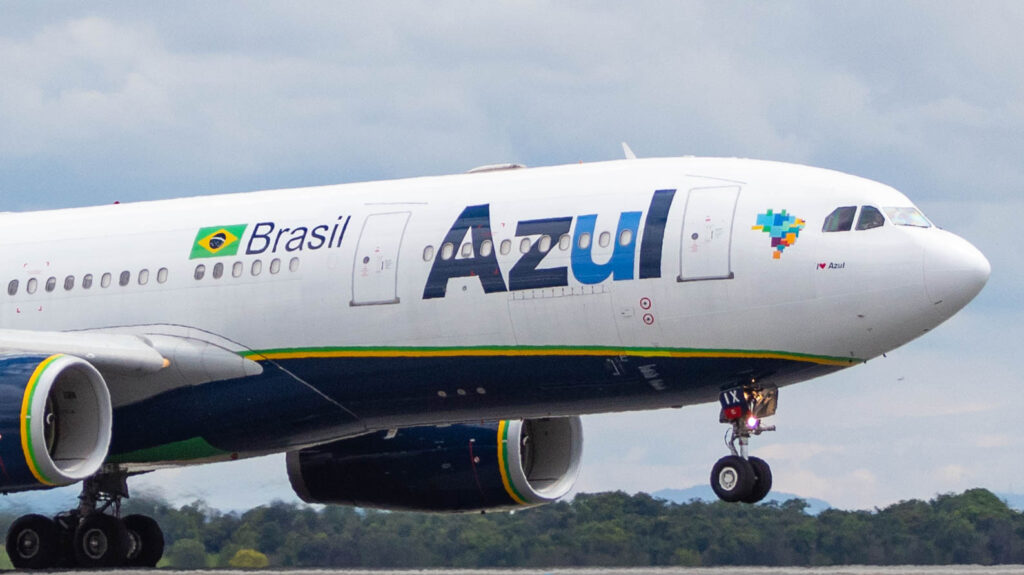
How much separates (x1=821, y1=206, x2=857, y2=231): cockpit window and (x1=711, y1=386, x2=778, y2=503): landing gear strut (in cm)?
187

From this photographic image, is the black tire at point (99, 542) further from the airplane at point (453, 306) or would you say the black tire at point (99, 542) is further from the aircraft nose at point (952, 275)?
the aircraft nose at point (952, 275)

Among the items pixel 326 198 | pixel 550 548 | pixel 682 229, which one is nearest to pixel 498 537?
pixel 550 548

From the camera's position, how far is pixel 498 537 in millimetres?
26891

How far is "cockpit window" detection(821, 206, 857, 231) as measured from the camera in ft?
63.5

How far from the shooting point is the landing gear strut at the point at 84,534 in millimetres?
24281

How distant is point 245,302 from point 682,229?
5305 millimetres

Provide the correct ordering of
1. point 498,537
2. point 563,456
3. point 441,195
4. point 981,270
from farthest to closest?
point 498,537 → point 563,456 → point 441,195 → point 981,270

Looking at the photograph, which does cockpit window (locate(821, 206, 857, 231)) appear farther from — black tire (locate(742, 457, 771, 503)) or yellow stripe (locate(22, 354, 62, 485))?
yellow stripe (locate(22, 354, 62, 485))

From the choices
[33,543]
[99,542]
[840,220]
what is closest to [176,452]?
[99,542]

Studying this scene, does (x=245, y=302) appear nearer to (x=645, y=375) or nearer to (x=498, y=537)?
(x=645, y=375)

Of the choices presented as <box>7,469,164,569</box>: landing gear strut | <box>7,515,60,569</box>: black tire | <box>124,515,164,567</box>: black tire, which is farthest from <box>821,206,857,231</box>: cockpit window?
<box>7,515,60,569</box>: black tire

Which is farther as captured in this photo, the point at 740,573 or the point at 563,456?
the point at 563,456

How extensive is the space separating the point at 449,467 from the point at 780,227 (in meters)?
6.78

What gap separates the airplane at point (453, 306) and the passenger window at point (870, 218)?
0.02m
